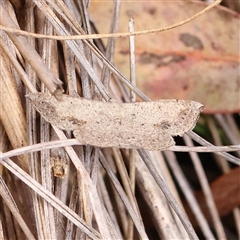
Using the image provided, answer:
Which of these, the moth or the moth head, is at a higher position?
the moth head

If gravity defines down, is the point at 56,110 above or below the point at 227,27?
below

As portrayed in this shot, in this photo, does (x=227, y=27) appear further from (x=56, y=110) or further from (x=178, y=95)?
(x=56, y=110)

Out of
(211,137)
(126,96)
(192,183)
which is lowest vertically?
(192,183)

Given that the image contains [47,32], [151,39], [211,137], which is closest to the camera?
[47,32]

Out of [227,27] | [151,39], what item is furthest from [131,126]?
[227,27]

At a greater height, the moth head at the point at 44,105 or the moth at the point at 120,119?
the moth head at the point at 44,105

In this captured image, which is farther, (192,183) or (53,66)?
(192,183)

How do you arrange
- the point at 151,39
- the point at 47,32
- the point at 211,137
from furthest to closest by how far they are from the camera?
the point at 211,137, the point at 151,39, the point at 47,32

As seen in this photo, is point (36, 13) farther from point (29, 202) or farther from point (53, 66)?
point (29, 202)
